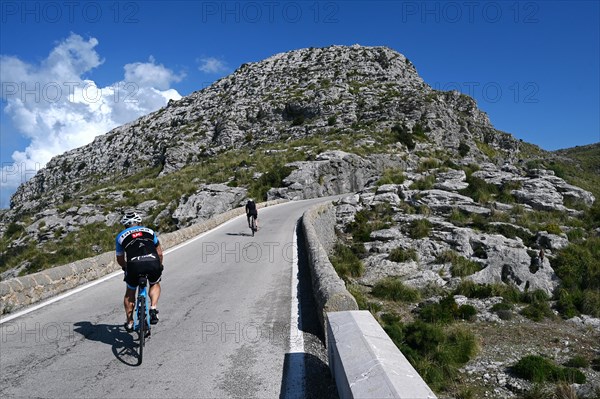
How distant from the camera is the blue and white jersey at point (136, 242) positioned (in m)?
5.73

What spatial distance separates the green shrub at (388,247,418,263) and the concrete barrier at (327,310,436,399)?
11.8 m

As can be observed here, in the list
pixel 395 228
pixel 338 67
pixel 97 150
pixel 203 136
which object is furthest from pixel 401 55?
pixel 395 228

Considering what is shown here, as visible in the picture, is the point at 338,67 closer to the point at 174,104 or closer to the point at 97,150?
the point at 174,104

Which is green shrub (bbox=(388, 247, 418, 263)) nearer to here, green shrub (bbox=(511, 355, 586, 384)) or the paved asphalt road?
the paved asphalt road

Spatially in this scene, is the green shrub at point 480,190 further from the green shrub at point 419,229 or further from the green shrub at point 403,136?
the green shrub at point 403,136

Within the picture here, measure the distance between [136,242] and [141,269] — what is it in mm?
401

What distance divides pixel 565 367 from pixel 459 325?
2.66 m

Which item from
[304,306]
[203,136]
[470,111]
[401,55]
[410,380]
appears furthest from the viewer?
[401,55]

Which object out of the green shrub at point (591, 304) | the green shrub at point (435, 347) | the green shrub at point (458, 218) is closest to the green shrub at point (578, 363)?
the green shrub at point (435, 347)

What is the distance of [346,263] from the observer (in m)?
15.5

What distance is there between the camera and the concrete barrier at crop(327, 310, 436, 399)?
286 centimetres

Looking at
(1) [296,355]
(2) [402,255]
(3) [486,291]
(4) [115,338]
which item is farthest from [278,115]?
(1) [296,355]

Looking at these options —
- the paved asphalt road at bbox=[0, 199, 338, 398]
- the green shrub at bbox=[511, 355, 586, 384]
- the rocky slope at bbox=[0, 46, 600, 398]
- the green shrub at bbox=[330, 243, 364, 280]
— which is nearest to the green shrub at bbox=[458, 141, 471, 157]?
the rocky slope at bbox=[0, 46, 600, 398]

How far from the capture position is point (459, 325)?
441 inches
